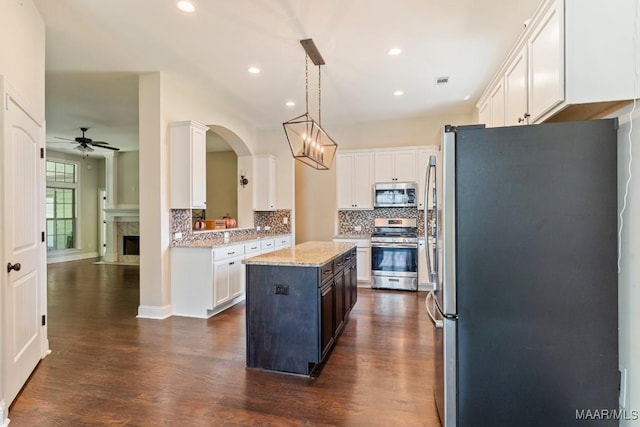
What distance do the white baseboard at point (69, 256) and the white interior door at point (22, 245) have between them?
754cm

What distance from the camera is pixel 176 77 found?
4215 mm

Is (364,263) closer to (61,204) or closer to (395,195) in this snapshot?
(395,195)

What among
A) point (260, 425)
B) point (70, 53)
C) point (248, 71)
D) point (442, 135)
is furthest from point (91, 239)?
point (442, 135)

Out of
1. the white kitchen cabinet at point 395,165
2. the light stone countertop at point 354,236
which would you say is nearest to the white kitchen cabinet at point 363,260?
the light stone countertop at point 354,236

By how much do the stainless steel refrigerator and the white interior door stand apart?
114 inches

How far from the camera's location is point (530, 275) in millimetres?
1793

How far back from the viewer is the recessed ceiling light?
8.86ft

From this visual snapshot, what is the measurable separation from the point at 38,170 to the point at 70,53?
159 cm

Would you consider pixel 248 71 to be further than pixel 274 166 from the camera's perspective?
No

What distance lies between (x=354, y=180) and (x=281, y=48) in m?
3.07

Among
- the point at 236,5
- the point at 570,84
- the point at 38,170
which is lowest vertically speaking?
the point at 38,170

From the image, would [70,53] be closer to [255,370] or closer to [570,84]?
[255,370]

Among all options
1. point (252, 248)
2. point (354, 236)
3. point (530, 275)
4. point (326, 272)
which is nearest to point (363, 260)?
point (354, 236)

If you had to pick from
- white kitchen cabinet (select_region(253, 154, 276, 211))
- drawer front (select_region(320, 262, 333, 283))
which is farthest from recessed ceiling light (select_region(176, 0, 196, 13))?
white kitchen cabinet (select_region(253, 154, 276, 211))
